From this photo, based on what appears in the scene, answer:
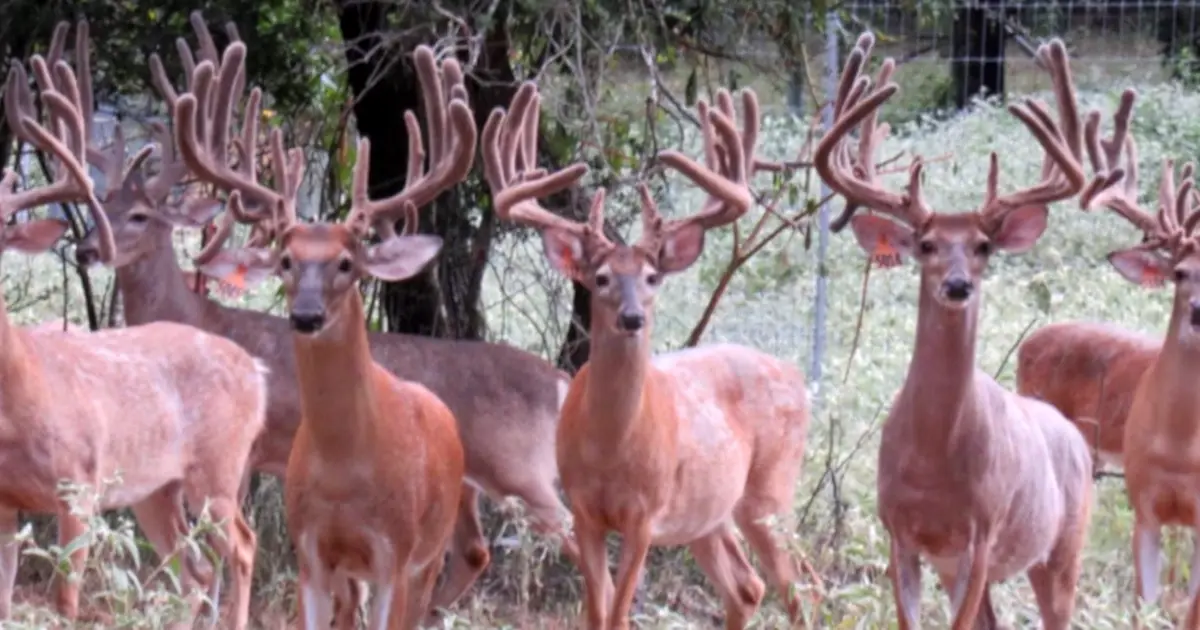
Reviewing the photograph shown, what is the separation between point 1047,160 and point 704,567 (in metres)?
1.99

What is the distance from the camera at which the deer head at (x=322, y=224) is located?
6.41 metres

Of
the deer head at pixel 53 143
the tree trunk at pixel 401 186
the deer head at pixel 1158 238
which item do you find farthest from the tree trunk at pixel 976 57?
the deer head at pixel 53 143

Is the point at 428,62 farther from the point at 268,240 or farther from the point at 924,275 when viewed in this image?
the point at 924,275

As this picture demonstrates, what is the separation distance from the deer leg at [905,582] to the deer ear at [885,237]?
89 centimetres

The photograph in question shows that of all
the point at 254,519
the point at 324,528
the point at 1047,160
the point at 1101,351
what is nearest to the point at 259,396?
the point at 254,519

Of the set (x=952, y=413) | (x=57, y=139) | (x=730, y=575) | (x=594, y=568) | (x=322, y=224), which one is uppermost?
(x=57, y=139)

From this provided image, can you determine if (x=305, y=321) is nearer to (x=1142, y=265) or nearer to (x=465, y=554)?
(x=465, y=554)

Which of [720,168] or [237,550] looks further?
[237,550]

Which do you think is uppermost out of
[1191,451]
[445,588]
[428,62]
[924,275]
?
[428,62]

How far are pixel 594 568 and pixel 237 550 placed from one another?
66.7 inches

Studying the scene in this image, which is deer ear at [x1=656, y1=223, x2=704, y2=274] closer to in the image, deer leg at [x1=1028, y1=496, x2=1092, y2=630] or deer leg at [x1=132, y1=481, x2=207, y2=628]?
deer leg at [x1=1028, y1=496, x2=1092, y2=630]

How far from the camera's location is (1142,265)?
7871 millimetres

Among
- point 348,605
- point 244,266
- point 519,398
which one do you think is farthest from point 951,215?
point 348,605

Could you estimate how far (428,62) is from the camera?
697 cm
